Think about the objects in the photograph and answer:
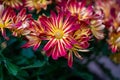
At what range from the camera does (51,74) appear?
1.37 meters

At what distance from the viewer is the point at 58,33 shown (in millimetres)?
1029

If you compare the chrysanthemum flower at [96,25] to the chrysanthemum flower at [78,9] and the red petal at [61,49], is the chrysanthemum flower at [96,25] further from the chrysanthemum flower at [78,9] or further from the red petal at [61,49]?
the red petal at [61,49]

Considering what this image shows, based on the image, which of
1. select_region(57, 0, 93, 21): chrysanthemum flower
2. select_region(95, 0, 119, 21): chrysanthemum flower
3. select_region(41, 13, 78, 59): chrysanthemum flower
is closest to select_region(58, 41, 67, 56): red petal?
select_region(41, 13, 78, 59): chrysanthemum flower

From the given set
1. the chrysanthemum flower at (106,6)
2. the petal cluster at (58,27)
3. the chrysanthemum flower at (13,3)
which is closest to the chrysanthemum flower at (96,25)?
the petal cluster at (58,27)

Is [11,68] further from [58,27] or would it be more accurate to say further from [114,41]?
[114,41]

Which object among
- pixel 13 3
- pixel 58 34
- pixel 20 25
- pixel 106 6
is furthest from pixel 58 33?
pixel 106 6

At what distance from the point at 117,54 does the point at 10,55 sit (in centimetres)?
38

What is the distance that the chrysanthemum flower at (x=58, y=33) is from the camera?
39.0 inches

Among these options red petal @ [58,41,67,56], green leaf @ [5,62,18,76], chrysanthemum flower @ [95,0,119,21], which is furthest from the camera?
chrysanthemum flower @ [95,0,119,21]

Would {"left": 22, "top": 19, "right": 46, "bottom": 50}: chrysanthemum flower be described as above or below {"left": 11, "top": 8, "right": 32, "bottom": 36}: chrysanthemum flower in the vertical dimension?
below

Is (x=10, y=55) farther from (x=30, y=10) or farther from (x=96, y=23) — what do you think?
(x=96, y=23)

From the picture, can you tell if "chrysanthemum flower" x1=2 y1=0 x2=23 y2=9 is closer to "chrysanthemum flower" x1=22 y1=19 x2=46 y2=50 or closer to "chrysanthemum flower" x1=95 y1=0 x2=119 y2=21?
"chrysanthemum flower" x1=22 y1=19 x2=46 y2=50

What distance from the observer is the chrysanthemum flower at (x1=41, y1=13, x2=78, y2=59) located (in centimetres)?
99

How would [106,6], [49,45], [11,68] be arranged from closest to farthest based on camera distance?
[49,45] < [11,68] < [106,6]
